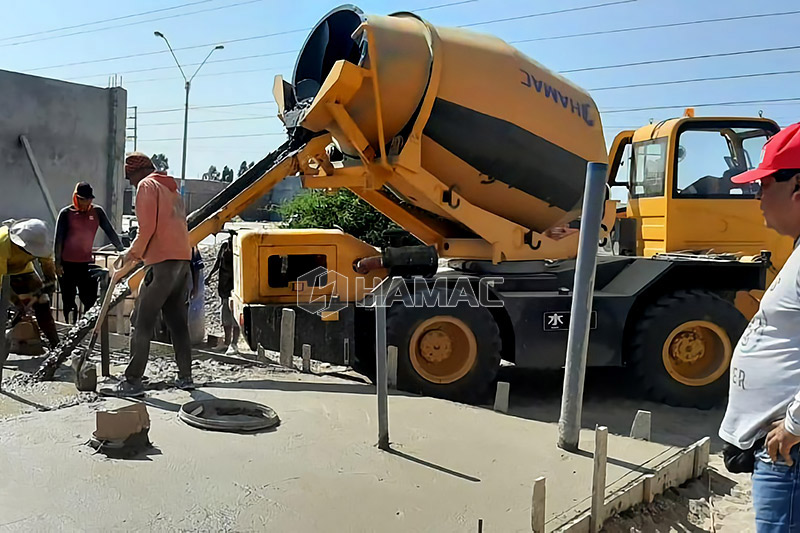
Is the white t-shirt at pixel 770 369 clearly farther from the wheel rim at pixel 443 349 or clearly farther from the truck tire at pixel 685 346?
the truck tire at pixel 685 346

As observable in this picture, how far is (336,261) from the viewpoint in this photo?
653cm

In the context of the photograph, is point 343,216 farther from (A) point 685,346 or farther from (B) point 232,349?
(A) point 685,346

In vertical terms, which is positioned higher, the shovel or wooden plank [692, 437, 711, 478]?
the shovel

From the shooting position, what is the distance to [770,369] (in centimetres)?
227

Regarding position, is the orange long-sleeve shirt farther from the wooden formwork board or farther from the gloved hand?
the wooden formwork board

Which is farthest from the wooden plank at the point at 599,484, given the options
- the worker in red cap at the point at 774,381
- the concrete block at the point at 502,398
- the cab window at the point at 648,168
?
the cab window at the point at 648,168

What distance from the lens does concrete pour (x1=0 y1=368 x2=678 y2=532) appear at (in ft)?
Result: 10.6

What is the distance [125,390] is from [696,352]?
4913 millimetres

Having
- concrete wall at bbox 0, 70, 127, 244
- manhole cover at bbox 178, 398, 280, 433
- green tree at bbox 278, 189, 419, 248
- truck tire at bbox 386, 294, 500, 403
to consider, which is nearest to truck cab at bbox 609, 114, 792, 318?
truck tire at bbox 386, 294, 500, 403

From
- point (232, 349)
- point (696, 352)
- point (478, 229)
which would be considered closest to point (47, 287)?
point (232, 349)

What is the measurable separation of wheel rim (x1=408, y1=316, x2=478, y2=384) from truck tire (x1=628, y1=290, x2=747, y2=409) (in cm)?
155

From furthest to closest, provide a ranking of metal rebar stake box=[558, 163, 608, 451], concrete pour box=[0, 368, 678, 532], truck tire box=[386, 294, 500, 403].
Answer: truck tire box=[386, 294, 500, 403] → metal rebar stake box=[558, 163, 608, 451] → concrete pour box=[0, 368, 678, 532]

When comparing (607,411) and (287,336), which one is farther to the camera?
(607,411)

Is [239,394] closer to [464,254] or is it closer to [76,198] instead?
[464,254]
